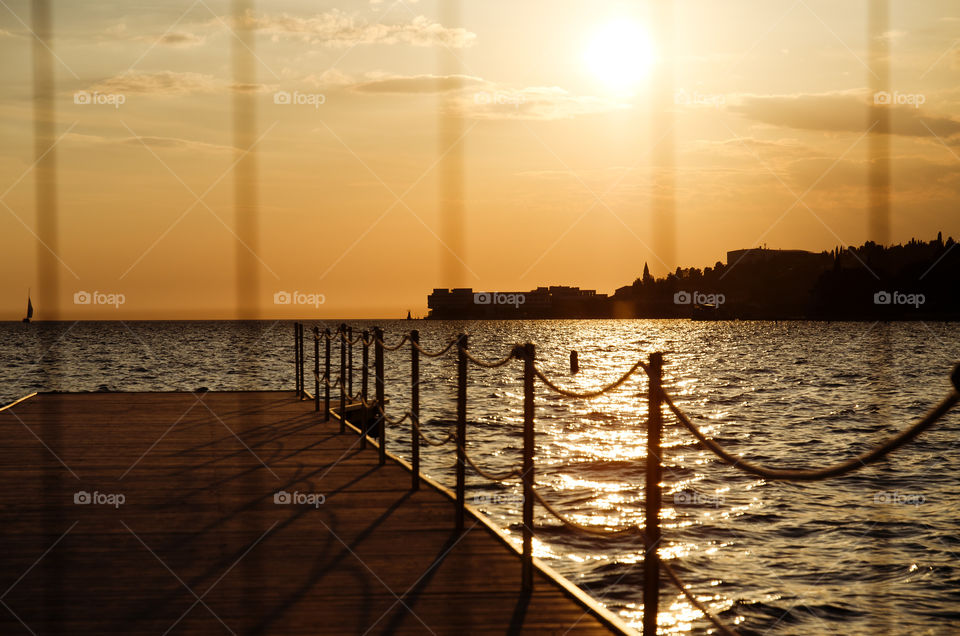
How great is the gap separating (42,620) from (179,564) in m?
1.05

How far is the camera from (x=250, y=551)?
5.48m

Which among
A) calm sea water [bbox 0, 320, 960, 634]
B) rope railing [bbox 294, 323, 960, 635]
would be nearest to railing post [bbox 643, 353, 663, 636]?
rope railing [bbox 294, 323, 960, 635]

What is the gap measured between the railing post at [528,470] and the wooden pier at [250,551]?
0.39 ft

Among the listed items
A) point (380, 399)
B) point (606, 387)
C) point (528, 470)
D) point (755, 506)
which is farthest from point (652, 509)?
point (755, 506)

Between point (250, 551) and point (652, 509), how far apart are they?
295 centimetres

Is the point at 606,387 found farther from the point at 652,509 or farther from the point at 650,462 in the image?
the point at 652,509

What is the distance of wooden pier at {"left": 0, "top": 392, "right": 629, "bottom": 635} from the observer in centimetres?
425

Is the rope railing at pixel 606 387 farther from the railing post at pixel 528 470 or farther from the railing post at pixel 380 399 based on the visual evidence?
the railing post at pixel 380 399

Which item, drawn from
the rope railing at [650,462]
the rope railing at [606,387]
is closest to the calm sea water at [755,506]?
the rope railing at [650,462]

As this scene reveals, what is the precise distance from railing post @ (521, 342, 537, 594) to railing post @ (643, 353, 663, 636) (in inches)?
40.0

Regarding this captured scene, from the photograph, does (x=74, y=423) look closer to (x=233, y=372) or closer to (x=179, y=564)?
(x=179, y=564)

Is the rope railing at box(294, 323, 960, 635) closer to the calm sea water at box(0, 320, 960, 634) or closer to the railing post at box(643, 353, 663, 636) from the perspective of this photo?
the railing post at box(643, 353, 663, 636)

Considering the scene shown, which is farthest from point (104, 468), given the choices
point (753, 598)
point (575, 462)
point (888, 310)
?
point (888, 310)

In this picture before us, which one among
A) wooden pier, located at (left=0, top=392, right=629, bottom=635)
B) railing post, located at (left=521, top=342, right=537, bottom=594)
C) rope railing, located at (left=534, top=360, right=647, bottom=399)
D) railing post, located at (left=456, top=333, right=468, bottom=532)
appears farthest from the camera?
railing post, located at (left=456, top=333, right=468, bottom=532)
